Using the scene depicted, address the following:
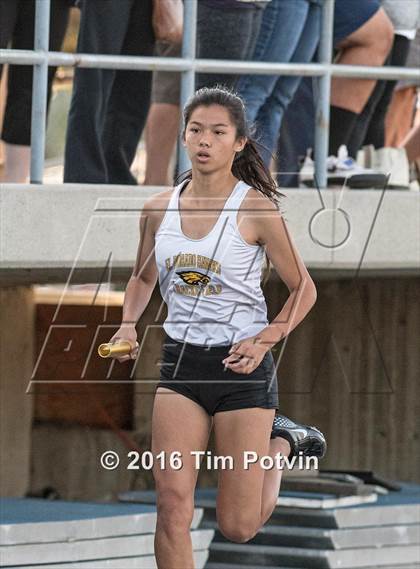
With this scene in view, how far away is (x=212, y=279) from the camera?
4.80 metres

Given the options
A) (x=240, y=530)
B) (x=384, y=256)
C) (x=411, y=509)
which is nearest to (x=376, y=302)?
(x=411, y=509)

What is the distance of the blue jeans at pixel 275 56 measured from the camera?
6.93m

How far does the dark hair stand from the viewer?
188 inches

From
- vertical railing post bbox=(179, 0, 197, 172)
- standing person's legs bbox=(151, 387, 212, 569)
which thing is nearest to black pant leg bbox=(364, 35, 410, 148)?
vertical railing post bbox=(179, 0, 197, 172)

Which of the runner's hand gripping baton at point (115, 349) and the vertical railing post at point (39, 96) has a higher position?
the vertical railing post at point (39, 96)

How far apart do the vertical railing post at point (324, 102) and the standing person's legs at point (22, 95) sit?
1229 mm

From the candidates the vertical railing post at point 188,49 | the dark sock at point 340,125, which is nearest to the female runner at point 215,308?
the vertical railing post at point 188,49

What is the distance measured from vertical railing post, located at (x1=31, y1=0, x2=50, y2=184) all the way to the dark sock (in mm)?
1843

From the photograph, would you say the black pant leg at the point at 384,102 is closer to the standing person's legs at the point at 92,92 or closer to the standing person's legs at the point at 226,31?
the standing person's legs at the point at 226,31

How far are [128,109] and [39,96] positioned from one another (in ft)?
1.97

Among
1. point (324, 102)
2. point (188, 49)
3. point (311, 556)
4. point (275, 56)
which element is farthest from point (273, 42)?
point (311, 556)

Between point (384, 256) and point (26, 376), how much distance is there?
3087 millimetres

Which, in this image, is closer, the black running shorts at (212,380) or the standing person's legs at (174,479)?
the standing person's legs at (174,479)

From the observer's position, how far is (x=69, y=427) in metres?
10.1
